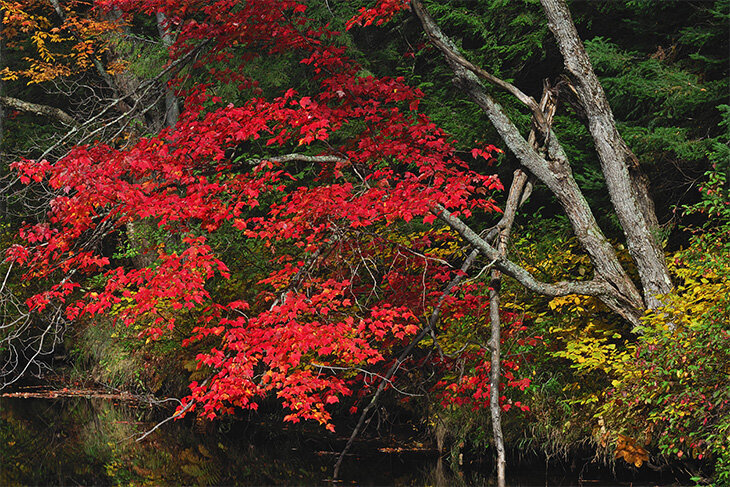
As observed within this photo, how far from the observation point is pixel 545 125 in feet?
24.2

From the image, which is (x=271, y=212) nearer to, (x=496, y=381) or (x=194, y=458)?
(x=496, y=381)

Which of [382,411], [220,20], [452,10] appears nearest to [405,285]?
[382,411]

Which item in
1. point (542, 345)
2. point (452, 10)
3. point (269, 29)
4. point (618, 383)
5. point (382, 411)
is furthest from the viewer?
point (452, 10)

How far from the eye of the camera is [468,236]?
21.9ft

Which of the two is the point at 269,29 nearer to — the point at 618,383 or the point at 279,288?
the point at 279,288

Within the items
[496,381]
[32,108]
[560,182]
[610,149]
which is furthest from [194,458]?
[32,108]

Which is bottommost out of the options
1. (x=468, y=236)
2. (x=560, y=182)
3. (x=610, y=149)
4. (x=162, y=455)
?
(x=162, y=455)

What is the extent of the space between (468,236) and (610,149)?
5.83 ft

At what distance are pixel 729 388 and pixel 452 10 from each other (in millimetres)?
6559

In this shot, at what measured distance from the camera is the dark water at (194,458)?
25.8 ft

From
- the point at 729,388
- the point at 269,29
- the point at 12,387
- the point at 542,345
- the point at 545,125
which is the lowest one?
the point at 12,387

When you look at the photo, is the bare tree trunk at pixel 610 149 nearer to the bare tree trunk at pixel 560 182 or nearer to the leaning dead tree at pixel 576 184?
the leaning dead tree at pixel 576 184

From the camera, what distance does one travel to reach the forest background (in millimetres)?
6172

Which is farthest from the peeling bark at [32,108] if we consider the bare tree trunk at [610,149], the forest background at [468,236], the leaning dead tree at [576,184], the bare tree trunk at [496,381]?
the bare tree trunk at [496,381]
